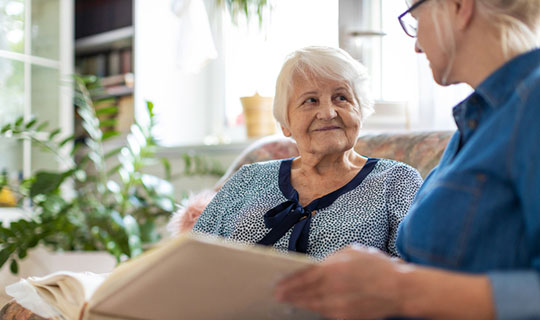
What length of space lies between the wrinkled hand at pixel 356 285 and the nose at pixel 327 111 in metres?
0.76

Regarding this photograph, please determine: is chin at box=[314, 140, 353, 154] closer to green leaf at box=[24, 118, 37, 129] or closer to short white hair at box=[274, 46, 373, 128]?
short white hair at box=[274, 46, 373, 128]

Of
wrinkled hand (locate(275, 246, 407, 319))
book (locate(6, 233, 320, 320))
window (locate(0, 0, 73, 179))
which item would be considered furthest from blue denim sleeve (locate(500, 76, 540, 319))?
window (locate(0, 0, 73, 179))

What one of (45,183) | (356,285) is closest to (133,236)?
(45,183)

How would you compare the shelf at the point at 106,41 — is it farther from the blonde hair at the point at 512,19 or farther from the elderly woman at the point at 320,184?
the blonde hair at the point at 512,19

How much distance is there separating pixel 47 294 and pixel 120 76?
264cm

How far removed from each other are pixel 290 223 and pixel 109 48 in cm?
281

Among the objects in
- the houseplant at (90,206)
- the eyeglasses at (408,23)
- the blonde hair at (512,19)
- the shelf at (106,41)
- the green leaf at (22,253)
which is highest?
the shelf at (106,41)

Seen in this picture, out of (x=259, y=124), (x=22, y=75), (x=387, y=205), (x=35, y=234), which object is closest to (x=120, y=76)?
(x=22, y=75)

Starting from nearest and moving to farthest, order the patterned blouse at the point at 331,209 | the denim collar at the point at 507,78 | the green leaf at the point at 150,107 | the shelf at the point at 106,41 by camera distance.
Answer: the denim collar at the point at 507,78 < the patterned blouse at the point at 331,209 < the green leaf at the point at 150,107 < the shelf at the point at 106,41

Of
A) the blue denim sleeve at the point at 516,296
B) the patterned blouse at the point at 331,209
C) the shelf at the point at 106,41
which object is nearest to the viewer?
the blue denim sleeve at the point at 516,296

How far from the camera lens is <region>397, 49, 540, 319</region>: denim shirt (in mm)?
634

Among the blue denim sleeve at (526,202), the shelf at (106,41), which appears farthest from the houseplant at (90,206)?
the blue denim sleeve at (526,202)

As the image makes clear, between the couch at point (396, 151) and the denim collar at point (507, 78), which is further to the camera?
the couch at point (396, 151)

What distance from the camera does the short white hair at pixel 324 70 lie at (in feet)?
4.62
